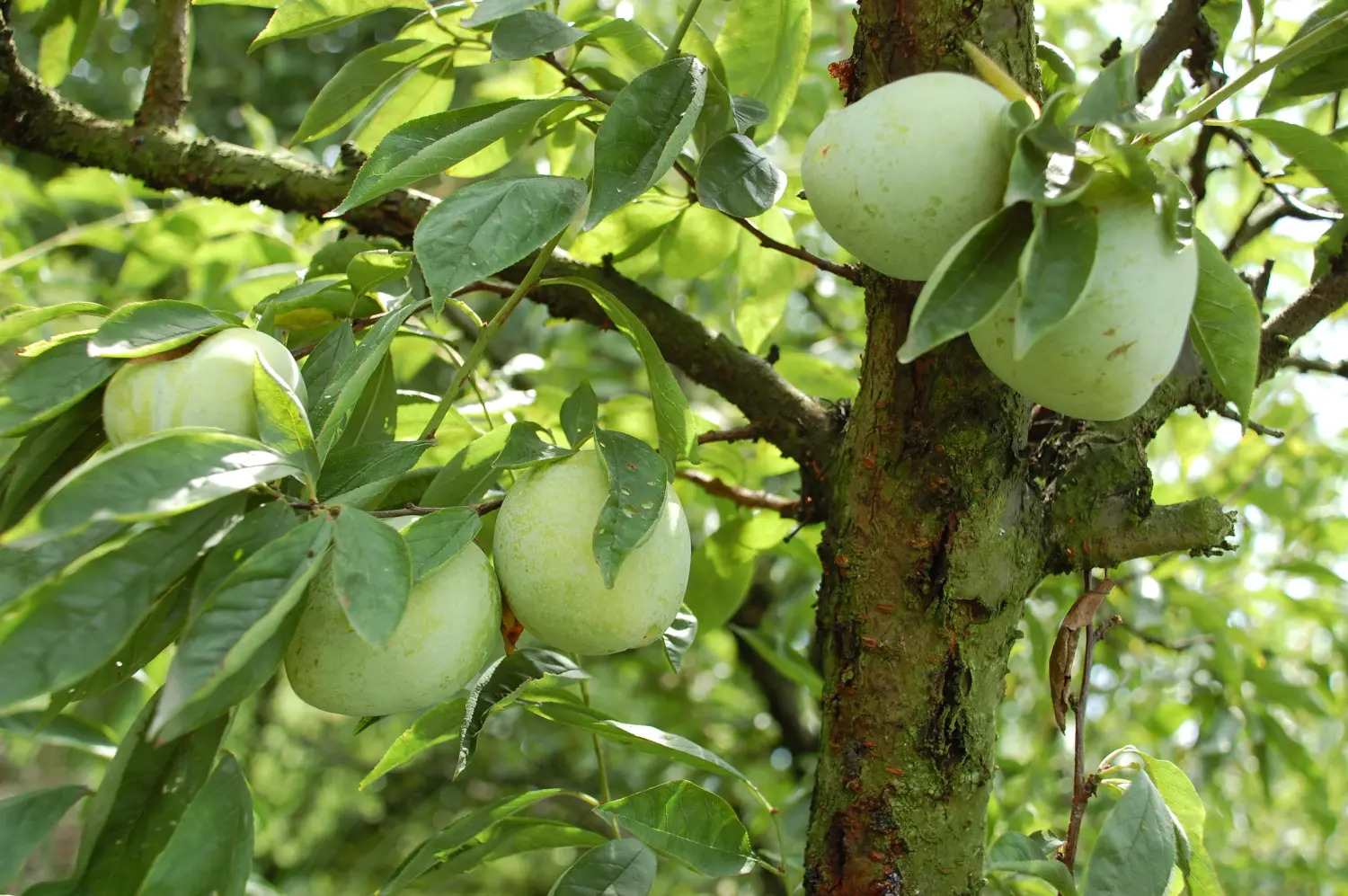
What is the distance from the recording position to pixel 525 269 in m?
1.09

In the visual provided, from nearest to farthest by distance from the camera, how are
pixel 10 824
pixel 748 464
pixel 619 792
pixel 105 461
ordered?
pixel 105 461 < pixel 10 824 < pixel 748 464 < pixel 619 792

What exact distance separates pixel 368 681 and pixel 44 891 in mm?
216

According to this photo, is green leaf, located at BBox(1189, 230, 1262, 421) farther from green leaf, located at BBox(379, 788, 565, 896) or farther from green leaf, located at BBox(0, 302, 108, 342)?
green leaf, located at BBox(0, 302, 108, 342)

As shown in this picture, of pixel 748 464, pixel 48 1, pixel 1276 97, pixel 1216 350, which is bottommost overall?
pixel 748 464

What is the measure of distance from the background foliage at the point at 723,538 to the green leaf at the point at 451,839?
35 cm

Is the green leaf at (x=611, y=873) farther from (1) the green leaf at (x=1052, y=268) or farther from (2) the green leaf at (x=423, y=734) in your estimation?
(1) the green leaf at (x=1052, y=268)

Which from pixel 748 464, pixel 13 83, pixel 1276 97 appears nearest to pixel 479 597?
pixel 1276 97

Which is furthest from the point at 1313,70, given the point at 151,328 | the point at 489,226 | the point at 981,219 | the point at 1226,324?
the point at 151,328

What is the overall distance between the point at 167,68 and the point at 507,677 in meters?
0.86

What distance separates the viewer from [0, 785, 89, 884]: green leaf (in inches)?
26.3

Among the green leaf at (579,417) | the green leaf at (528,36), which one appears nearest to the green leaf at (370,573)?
the green leaf at (579,417)

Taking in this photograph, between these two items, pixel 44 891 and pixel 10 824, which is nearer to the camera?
pixel 44 891

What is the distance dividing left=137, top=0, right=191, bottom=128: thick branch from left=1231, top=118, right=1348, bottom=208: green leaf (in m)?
1.08

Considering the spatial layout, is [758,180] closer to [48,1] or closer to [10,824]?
[10,824]
